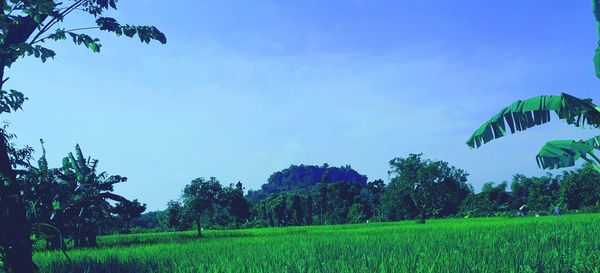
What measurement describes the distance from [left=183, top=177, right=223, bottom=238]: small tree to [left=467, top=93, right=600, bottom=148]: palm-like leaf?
2256cm

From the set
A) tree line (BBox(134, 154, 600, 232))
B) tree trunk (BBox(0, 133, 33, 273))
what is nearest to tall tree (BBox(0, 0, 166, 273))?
tree trunk (BBox(0, 133, 33, 273))

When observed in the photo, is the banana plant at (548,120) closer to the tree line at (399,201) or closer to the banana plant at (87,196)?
the banana plant at (87,196)

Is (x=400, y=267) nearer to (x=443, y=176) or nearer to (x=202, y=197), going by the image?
(x=202, y=197)

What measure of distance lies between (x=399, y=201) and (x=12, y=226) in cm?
4023

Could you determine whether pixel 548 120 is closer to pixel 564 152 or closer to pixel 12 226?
pixel 564 152

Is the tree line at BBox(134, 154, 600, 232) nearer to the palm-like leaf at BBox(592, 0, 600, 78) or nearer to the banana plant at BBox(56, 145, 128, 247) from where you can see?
the banana plant at BBox(56, 145, 128, 247)

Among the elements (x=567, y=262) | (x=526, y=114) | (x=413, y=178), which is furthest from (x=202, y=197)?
(x=567, y=262)

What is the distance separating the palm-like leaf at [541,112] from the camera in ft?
34.7

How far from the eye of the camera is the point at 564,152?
11477 millimetres

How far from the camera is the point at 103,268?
7941 mm

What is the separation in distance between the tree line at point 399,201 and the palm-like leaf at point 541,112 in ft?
67.4

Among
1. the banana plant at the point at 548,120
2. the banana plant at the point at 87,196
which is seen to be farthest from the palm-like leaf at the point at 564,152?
the banana plant at the point at 87,196

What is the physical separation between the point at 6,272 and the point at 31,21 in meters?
2.52

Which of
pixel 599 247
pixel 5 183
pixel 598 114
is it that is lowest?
pixel 599 247
